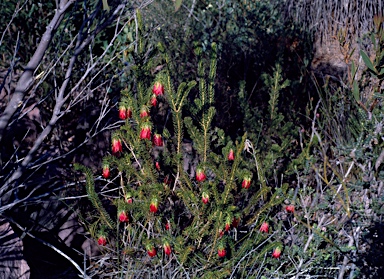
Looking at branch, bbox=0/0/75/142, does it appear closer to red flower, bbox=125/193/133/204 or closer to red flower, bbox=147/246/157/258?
red flower, bbox=125/193/133/204

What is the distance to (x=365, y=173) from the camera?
2852 mm

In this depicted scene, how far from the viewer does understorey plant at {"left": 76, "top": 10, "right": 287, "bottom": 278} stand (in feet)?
9.37

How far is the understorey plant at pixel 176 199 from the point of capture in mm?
2857

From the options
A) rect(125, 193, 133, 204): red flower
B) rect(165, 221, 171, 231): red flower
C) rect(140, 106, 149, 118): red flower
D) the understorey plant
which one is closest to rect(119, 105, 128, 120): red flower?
the understorey plant

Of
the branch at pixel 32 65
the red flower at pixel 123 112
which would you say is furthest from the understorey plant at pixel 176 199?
the branch at pixel 32 65

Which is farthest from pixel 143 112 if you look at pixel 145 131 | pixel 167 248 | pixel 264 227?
pixel 264 227

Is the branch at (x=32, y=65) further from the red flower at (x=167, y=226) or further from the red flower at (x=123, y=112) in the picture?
the red flower at (x=167, y=226)

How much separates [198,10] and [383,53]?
11.4ft

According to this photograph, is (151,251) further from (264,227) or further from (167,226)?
(264,227)

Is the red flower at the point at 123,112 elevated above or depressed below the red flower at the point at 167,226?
above

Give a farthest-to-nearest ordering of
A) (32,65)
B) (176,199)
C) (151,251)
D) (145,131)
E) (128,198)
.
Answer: (176,199) → (128,198) → (151,251) → (145,131) → (32,65)

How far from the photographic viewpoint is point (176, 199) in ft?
11.0

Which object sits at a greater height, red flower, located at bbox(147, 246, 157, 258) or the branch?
the branch

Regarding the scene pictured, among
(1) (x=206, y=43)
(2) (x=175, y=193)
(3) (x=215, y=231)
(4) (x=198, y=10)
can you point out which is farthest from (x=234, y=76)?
(3) (x=215, y=231)
